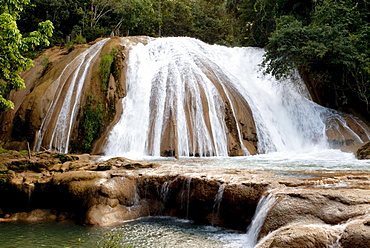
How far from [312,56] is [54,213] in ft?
51.0

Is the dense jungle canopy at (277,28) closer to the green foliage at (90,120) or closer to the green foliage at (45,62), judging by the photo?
Answer: the green foliage at (45,62)

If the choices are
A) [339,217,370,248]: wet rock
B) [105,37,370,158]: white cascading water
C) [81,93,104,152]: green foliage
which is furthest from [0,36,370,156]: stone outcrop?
[339,217,370,248]: wet rock

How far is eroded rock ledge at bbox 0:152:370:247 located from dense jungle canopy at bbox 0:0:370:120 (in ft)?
14.8

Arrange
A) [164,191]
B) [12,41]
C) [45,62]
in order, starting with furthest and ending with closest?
[45,62], [12,41], [164,191]

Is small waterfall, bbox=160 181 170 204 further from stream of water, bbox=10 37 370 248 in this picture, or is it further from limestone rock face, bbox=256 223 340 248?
limestone rock face, bbox=256 223 340 248

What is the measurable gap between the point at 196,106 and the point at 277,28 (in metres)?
8.68

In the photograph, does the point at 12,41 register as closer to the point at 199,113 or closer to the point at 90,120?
the point at 90,120

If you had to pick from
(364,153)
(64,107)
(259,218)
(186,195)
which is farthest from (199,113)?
(259,218)

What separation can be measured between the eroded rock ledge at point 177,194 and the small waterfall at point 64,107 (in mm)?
5514

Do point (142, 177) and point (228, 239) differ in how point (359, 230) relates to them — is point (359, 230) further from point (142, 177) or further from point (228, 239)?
point (142, 177)

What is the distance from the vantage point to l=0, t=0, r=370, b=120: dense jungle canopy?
17.7m

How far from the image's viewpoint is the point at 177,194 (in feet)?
26.5

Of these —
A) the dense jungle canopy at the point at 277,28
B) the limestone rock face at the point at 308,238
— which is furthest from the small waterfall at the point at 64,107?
the limestone rock face at the point at 308,238

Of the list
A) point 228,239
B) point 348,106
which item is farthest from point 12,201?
point 348,106
